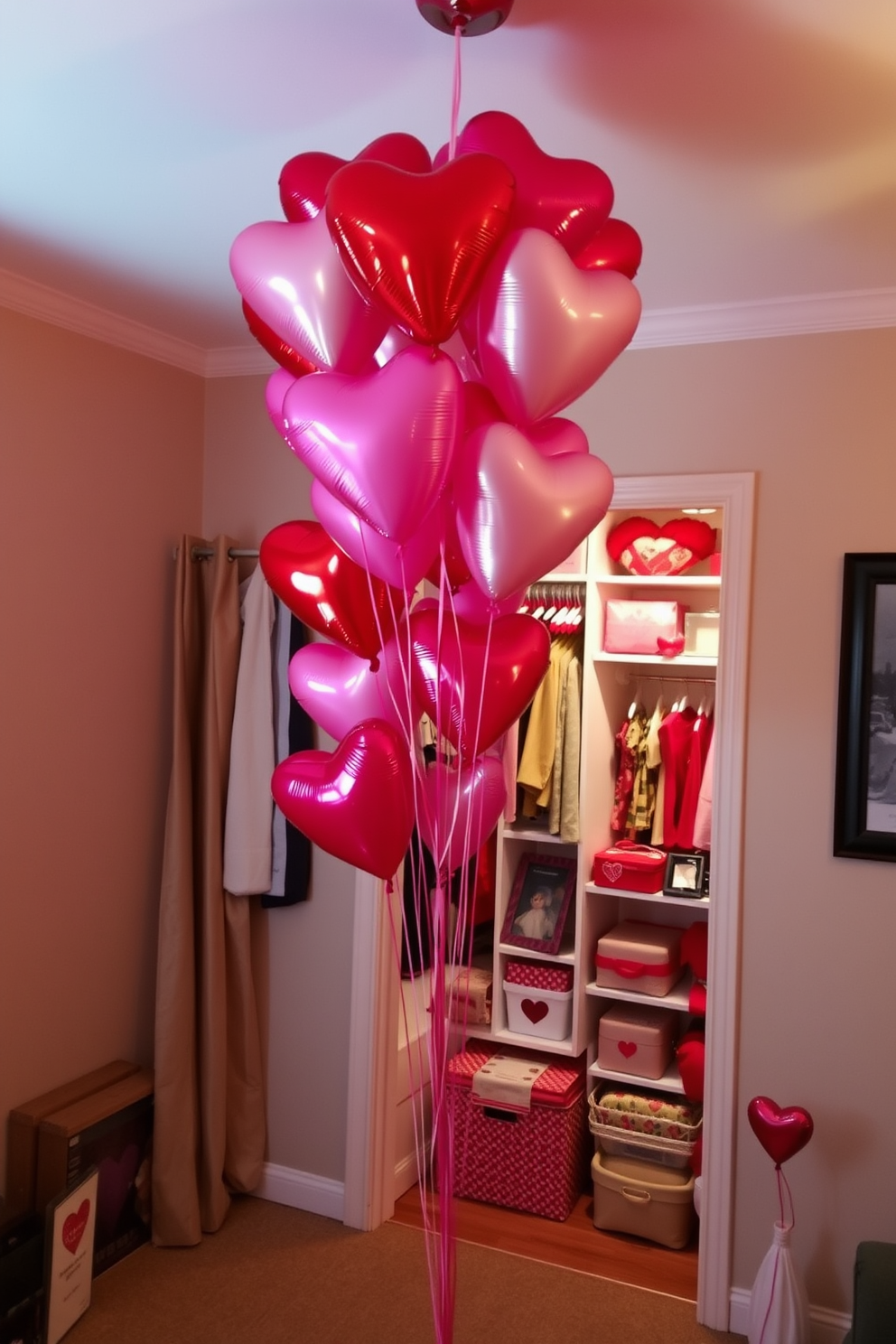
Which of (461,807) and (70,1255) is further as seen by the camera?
(70,1255)

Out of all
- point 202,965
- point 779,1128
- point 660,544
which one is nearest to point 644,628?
point 660,544

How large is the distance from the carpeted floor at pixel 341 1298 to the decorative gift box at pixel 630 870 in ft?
3.74

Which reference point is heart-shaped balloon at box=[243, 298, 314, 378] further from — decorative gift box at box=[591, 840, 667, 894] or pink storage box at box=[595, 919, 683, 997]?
pink storage box at box=[595, 919, 683, 997]

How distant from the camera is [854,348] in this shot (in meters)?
2.79

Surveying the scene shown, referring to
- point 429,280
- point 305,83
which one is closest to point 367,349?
point 429,280

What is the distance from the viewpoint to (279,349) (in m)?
1.71

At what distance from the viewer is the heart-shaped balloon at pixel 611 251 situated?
5.39 ft

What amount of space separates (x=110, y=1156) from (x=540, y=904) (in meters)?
1.53

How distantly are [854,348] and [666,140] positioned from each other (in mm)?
1012

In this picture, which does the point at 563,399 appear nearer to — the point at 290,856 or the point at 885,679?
the point at 885,679

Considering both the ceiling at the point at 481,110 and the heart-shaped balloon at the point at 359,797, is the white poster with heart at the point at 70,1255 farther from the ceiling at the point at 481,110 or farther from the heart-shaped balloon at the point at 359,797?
the ceiling at the point at 481,110

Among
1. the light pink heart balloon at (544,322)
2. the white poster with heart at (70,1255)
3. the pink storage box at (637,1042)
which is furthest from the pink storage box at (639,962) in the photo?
the light pink heart balloon at (544,322)

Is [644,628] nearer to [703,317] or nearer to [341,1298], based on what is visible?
[703,317]

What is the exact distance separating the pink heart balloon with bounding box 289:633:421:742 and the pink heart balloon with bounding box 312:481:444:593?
130 mm
